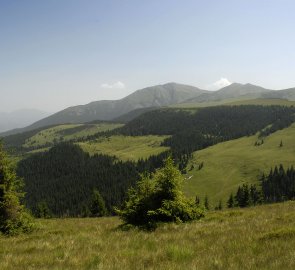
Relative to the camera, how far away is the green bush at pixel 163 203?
1639 centimetres

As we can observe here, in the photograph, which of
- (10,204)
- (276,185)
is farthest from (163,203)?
(276,185)

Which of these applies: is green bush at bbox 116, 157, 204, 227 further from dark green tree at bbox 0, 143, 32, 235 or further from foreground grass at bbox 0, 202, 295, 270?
dark green tree at bbox 0, 143, 32, 235

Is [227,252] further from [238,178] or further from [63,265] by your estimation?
[238,178]

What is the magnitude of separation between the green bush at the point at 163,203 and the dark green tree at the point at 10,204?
6.10 meters

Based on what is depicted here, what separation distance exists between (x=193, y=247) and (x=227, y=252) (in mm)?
1401

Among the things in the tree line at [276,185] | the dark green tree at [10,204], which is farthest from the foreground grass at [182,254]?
the tree line at [276,185]

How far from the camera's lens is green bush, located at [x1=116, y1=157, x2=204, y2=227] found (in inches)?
645

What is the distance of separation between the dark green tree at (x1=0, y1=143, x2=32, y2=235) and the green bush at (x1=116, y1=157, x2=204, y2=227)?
20.0ft

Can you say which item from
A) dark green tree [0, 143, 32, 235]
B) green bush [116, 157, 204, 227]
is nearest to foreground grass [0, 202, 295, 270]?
green bush [116, 157, 204, 227]

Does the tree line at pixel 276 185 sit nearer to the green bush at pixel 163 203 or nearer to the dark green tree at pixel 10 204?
the green bush at pixel 163 203

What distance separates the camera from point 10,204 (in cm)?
1908

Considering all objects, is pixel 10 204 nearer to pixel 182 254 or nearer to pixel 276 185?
pixel 182 254

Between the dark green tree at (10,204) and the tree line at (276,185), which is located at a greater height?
the dark green tree at (10,204)

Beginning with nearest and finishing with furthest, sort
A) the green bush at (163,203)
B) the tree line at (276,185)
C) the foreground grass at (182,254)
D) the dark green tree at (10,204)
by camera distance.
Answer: the foreground grass at (182,254) → the green bush at (163,203) → the dark green tree at (10,204) → the tree line at (276,185)
